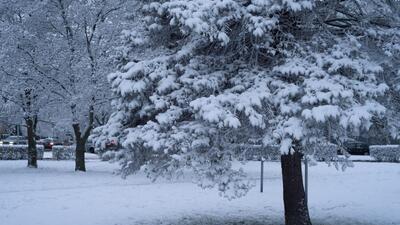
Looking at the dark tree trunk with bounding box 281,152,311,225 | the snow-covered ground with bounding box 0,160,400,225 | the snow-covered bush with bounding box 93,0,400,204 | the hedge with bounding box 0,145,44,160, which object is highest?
the snow-covered bush with bounding box 93,0,400,204

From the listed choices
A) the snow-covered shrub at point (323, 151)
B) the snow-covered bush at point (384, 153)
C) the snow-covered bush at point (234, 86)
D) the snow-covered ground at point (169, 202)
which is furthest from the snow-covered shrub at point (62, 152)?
the snow-covered shrub at point (323, 151)

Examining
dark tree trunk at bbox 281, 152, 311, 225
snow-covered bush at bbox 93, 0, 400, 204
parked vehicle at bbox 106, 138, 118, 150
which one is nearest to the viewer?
snow-covered bush at bbox 93, 0, 400, 204

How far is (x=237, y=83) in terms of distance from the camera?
7762 mm

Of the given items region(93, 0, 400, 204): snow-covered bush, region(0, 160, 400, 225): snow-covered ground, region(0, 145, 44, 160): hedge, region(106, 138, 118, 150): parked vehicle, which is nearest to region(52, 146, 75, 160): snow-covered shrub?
region(0, 145, 44, 160): hedge

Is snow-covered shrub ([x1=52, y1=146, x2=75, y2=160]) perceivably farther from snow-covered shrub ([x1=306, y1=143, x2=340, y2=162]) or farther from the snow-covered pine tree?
snow-covered shrub ([x1=306, y1=143, x2=340, y2=162])

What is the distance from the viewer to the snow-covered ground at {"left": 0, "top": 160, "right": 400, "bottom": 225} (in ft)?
35.3

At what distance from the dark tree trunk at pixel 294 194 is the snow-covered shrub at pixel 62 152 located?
25.9 metres

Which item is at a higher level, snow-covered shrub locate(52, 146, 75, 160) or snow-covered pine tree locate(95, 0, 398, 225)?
snow-covered pine tree locate(95, 0, 398, 225)

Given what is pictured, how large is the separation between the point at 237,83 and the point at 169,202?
627 cm

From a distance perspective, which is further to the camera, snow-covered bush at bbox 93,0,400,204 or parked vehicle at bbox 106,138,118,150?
parked vehicle at bbox 106,138,118,150

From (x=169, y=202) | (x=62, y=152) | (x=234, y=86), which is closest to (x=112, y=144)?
(x=234, y=86)

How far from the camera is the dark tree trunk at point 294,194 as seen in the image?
931 cm

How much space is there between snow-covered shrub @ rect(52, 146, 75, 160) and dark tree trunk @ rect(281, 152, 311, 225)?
2586 centimetres

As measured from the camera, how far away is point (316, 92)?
6680mm
